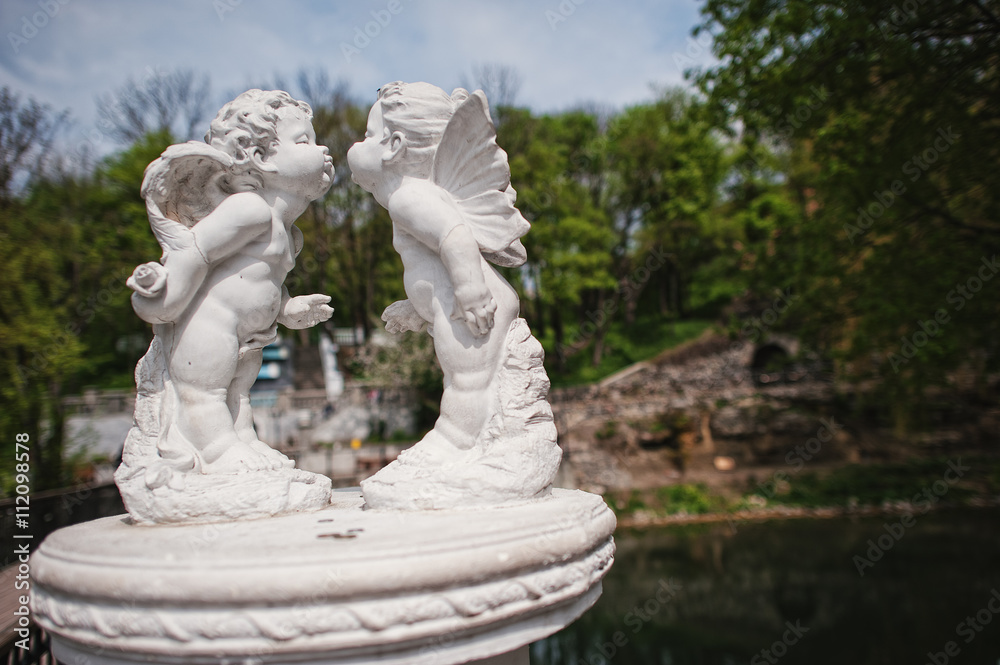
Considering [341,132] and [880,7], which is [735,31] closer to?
[880,7]

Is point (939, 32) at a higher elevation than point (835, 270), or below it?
higher

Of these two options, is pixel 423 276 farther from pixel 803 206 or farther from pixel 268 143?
pixel 803 206

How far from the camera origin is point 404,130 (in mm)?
3066

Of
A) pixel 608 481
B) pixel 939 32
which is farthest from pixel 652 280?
pixel 939 32

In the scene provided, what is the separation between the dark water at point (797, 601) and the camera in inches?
293

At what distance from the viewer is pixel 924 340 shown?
8.94 meters

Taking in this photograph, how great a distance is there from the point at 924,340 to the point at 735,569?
14.8 ft

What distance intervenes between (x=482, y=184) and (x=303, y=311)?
1.14 meters

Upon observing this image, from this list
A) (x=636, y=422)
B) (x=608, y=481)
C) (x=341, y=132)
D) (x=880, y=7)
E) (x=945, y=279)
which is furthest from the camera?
(x=341, y=132)

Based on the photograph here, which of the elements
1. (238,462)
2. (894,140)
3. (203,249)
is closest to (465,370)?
(238,462)

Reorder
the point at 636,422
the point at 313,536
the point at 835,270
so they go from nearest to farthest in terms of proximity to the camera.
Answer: the point at 313,536 < the point at 835,270 < the point at 636,422

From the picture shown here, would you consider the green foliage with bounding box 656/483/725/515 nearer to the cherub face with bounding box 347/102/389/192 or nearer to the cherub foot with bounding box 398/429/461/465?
the cherub foot with bounding box 398/429/461/465

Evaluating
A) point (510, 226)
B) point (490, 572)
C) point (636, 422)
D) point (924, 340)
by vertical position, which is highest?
point (510, 226)

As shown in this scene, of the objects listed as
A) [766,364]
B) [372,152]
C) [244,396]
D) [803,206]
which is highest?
[803,206]
